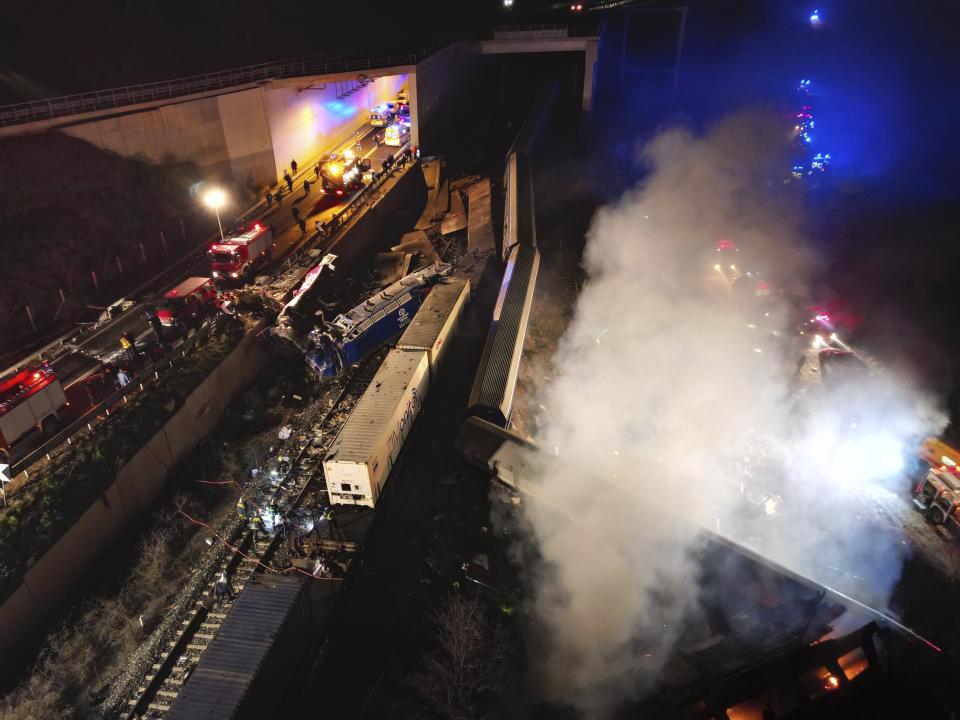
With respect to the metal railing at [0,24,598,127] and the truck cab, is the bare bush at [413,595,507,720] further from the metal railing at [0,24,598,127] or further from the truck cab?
the metal railing at [0,24,598,127]

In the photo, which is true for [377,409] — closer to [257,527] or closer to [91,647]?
[257,527]

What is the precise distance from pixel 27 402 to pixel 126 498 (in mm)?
3198

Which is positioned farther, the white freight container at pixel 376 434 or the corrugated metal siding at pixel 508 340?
the corrugated metal siding at pixel 508 340

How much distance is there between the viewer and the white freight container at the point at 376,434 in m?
12.6

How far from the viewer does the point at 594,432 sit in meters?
17.7

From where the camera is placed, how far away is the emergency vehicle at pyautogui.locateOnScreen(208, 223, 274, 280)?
20.5 m

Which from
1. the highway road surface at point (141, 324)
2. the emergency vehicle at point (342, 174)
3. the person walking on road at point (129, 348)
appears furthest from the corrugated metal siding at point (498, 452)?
the emergency vehicle at point (342, 174)

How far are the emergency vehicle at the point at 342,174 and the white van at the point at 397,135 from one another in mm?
3015

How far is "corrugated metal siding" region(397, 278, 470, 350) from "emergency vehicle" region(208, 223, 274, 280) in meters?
7.43

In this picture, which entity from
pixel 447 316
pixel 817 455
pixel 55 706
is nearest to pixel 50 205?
pixel 447 316

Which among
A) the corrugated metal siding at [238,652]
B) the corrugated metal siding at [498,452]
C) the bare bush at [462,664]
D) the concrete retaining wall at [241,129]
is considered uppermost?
the concrete retaining wall at [241,129]

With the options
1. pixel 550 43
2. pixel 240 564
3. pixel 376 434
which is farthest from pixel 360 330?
pixel 550 43

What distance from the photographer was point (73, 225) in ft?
65.6

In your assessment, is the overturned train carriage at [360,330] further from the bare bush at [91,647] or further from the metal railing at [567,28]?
the metal railing at [567,28]
